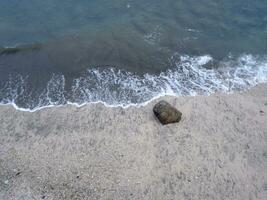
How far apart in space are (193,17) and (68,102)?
10.6 metres

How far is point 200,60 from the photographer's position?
20516mm

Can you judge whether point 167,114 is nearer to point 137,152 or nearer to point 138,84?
point 137,152

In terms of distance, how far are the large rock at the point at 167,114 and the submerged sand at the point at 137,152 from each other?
327 millimetres

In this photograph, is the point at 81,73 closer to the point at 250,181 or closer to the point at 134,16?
the point at 134,16

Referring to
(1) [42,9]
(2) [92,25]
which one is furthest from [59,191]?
(1) [42,9]

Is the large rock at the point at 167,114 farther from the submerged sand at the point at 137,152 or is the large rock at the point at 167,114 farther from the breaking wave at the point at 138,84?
the breaking wave at the point at 138,84

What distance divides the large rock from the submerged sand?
0.33 m

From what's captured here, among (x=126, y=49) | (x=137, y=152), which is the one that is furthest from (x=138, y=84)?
(x=137, y=152)

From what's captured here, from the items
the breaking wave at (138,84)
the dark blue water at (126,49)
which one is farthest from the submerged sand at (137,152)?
the dark blue water at (126,49)

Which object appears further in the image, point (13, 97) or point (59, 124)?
point (13, 97)

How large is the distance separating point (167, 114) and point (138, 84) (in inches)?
132

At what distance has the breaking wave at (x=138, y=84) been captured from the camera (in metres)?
18.2

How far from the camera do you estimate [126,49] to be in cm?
2131

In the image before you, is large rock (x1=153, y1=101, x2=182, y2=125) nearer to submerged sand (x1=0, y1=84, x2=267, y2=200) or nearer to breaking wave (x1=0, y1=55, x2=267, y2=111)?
submerged sand (x1=0, y1=84, x2=267, y2=200)
